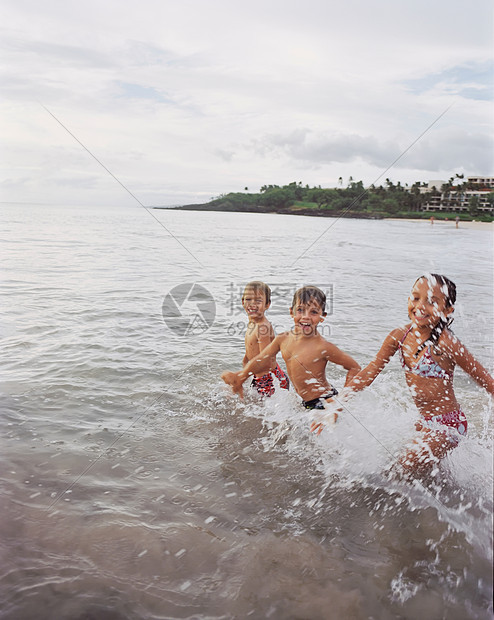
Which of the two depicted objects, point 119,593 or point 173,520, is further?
point 173,520

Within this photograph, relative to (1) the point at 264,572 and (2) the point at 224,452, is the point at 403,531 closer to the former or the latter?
(1) the point at 264,572

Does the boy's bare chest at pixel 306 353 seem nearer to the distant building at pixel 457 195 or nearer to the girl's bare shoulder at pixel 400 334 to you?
the girl's bare shoulder at pixel 400 334

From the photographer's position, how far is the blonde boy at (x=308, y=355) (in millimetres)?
3531

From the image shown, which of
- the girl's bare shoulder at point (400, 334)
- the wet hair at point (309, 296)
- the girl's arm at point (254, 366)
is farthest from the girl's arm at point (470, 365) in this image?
the girl's arm at point (254, 366)

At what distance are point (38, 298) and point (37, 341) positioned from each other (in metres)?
2.99

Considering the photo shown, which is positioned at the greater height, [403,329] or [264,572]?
[403,329]

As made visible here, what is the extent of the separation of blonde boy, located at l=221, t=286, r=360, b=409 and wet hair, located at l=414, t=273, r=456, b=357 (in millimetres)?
615

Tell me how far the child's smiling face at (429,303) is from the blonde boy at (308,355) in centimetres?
66

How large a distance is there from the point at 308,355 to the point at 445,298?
1.10 metres

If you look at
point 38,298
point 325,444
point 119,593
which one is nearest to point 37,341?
point 38,298

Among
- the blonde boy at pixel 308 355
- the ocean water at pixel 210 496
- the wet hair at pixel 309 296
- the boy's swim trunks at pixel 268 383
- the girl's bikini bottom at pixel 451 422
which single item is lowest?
the ocean water at pixel 210 496

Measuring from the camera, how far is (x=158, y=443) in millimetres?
3467

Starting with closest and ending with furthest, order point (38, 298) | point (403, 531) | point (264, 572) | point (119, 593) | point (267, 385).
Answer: point (119, 593) → point (264, 572) → point (403, 531) → point (267, 385) → point (38, 298)

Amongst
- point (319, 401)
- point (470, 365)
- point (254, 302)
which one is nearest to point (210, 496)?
point (319, 401)
